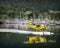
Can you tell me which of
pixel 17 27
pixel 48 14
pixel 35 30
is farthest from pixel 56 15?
pixel 17 27

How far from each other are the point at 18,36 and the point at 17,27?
120mm

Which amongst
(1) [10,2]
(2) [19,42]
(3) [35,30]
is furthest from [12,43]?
(1) [10,2]

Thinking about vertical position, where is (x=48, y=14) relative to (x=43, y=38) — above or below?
above

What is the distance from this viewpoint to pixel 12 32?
126 inches

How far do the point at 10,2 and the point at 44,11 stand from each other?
0.47 meters

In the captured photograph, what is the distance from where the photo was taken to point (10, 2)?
125 inches

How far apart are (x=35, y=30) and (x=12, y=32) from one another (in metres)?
0.31

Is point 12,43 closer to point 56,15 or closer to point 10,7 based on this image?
point 10,7

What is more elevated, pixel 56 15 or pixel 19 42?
pixel 56 15

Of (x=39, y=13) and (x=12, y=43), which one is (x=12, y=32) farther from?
(x=39, y=13)

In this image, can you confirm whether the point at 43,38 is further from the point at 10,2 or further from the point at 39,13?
the point at 10,2

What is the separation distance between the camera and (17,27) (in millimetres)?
3188

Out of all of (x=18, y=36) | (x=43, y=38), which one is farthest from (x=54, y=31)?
(x=18, y=36)

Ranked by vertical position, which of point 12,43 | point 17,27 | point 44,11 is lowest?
point 12,43
